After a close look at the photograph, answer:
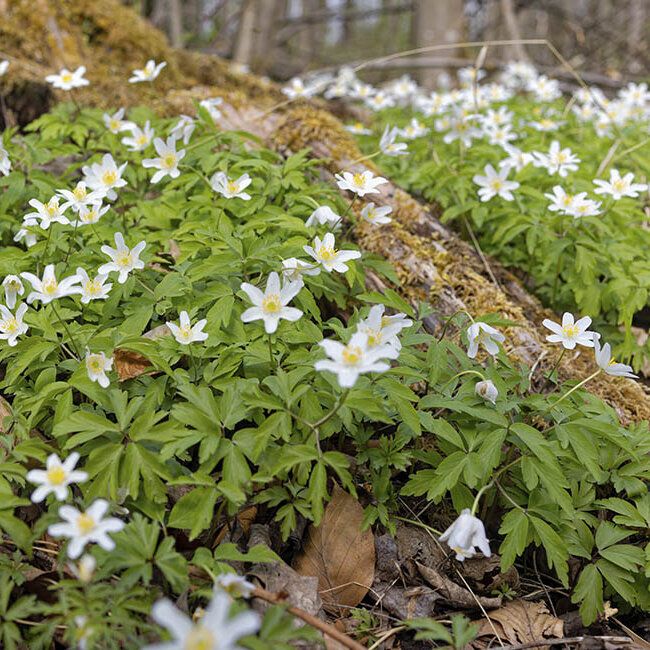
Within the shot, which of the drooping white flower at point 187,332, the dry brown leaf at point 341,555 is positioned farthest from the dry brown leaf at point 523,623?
the drooping white flower at point 187,332

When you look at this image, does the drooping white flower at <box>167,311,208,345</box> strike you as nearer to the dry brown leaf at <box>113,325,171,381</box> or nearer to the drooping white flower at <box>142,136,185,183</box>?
the dry brown leaf at <box>113,325,171,381</box>

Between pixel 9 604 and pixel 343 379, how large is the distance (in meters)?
1.37

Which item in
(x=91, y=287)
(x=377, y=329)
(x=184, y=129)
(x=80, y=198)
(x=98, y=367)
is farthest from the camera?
(x=184, y=129)

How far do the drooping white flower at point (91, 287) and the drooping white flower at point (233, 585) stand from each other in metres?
1.30

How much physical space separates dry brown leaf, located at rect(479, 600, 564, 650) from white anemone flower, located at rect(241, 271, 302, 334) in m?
1.44

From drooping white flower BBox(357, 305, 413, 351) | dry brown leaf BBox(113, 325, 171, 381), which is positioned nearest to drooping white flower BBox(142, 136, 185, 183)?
dry brown leaf BBox(113, 325, 171, 381)

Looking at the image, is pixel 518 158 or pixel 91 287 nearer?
pixel 91 287

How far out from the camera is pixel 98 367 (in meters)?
2.20

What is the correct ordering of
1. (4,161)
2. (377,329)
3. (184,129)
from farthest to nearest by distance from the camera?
(184,129) < (4,161) < (377,329)

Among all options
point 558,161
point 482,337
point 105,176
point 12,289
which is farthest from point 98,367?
point 558,161

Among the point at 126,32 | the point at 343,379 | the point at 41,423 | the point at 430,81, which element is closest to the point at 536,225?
the point at 343,379

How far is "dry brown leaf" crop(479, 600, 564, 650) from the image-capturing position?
2189 millimetres

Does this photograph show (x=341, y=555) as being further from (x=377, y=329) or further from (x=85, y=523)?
(x=85, y=523)

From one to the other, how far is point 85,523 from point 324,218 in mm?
1721
